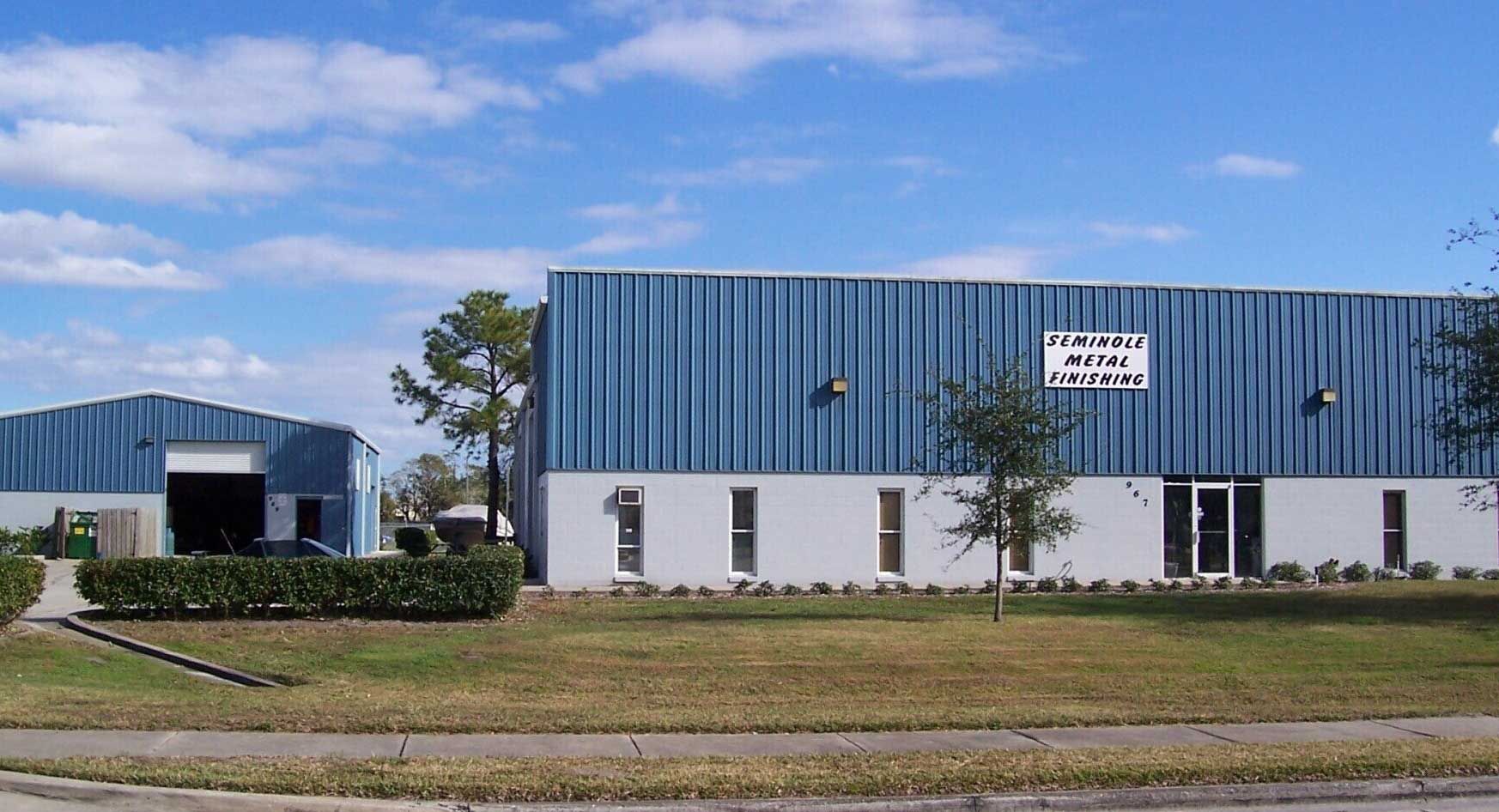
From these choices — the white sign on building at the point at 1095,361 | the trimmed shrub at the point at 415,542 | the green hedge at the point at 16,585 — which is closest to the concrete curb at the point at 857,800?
the green hedge at the point at 16,585

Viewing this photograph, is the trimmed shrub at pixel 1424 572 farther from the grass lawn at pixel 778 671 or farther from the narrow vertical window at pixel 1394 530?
the grass lawn at pixel 778 671

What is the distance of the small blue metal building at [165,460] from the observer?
42.6 meters

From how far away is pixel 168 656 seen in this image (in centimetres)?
1658

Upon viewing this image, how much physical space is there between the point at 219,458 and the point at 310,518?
10.8 feet

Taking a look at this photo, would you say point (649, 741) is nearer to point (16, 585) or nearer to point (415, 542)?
point (16, 585)

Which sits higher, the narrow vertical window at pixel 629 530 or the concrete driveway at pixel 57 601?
the narrow vertical window at pixel 629 530

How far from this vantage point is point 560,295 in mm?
Answer: 29344

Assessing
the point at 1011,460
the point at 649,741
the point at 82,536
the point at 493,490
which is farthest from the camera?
the point at 493,490

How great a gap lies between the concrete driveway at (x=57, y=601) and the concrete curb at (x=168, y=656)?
75cm

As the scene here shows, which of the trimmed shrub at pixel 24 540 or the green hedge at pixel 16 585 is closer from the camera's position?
the green hedge at pixel 16 585

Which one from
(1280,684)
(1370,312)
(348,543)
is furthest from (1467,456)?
(348,543)

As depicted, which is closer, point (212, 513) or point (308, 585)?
point (308, 585)

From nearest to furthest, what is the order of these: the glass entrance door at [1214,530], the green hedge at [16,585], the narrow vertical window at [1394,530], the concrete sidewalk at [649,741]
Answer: the concrete sidewalk at [649,741] < the green hedge at [16,585] < the glass entrance door at [1214,530] < the narrow vertical window at [1394,530]

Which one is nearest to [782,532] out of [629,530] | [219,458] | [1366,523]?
[629,530]
